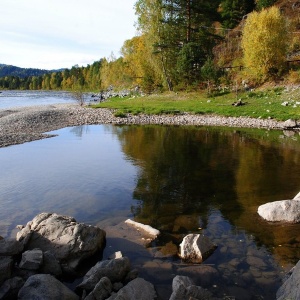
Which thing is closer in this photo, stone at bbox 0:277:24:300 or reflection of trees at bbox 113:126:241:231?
stone at bbox 0:277:24:300

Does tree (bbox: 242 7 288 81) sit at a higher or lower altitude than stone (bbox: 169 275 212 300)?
higher

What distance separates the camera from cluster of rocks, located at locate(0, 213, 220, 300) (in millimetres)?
7242

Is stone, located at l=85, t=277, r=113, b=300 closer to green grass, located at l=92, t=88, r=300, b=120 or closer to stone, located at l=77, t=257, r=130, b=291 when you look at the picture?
stone, located at l=77, t=257, r=130, b=291

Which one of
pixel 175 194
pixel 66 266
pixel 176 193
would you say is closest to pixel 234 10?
pixel 176 193

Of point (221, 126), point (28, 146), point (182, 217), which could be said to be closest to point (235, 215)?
point (182, 217)

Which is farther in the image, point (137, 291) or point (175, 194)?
point (175, 194)

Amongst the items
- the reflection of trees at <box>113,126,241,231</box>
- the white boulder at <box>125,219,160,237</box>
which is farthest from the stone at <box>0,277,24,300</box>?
the reflection of trees at <box>113,126,241,231</box>

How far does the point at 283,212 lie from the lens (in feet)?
39.5

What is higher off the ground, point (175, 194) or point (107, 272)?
point (107, 272)

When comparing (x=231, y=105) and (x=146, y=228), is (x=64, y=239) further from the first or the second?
(x=231, y=105)

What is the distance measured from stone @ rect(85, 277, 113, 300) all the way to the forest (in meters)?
45.1

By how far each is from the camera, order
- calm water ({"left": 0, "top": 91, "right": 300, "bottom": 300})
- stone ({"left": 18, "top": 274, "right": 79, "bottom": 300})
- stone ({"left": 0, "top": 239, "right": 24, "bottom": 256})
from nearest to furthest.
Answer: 1. stone ({"left": 18, "top": 274, "right": 79, "bottom": 300})
2. stone ({"left": 0, "top": 239, "right": 24, "bottom": 256})
3. calm water ({"left": 0, "top": 91, "right": 300, "bottom": 300})

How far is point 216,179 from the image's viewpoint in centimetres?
1772

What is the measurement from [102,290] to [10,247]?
117 inches
